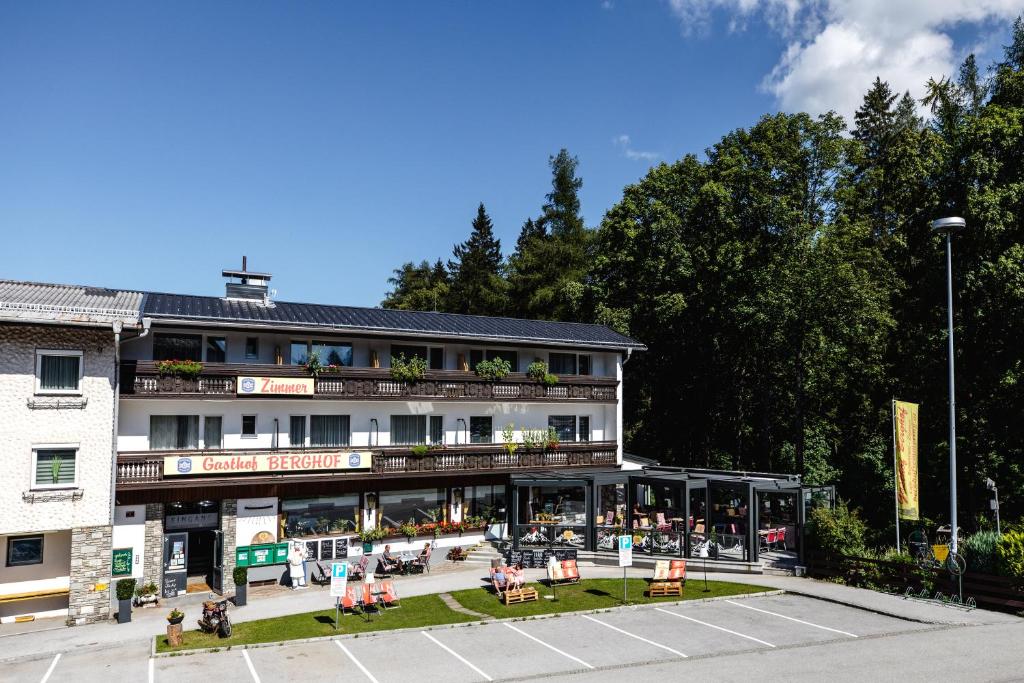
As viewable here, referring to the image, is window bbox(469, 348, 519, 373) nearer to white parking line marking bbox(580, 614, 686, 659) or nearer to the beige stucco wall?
white parking line marking bbox(580, 614, 686, 659)

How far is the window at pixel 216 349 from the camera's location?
29.7 meters

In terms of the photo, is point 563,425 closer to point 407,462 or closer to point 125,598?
point 407,462

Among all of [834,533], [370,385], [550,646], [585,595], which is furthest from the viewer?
[370,385]

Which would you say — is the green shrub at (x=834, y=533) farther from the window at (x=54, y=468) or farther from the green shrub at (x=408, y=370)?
the window at (x=54, y=468)

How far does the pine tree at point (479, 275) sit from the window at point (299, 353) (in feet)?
132

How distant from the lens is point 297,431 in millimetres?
31406

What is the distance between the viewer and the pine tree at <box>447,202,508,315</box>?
235 feet

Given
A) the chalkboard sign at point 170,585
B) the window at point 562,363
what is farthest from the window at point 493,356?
the chalkboard sign at point 170,585

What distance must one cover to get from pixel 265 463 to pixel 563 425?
48.2 ft

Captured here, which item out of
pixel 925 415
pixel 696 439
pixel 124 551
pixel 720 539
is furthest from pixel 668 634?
pixel 696 439

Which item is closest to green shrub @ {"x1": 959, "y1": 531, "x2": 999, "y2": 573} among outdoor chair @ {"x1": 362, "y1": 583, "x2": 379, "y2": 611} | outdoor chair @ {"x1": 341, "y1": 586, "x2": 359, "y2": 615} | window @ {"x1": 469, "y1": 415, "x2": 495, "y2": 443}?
window @ {"x1": 469, "y1": 415, "x2": 495, "y2": 443}

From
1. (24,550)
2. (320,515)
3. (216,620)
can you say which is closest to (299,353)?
(320,515)

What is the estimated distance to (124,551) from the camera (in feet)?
89.1

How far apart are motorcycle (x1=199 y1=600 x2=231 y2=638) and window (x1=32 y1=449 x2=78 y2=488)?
7.02m
